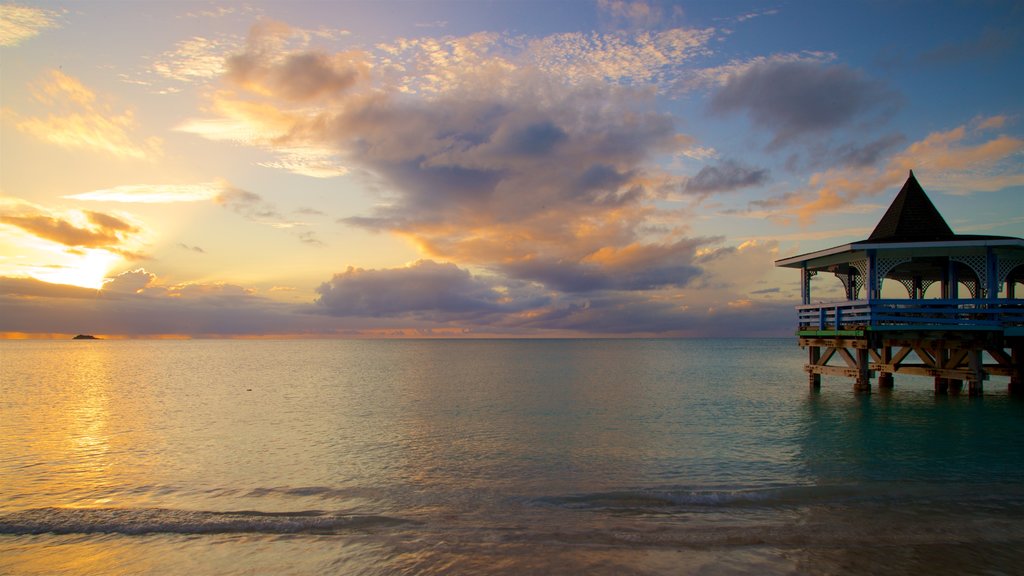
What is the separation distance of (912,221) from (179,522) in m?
29.3

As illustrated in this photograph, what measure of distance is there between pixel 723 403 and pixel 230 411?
2545 cm

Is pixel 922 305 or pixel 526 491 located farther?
pixel 922 305

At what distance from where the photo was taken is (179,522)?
38.3 feet

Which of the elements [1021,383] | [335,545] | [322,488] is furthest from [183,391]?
[1021,383]

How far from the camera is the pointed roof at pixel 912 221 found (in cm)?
2586

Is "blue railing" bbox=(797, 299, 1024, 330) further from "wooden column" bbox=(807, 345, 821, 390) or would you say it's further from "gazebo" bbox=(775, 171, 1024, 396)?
"wooden column" bbox=(807, 345, 821, 390)

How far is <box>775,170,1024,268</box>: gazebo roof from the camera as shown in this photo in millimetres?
23438

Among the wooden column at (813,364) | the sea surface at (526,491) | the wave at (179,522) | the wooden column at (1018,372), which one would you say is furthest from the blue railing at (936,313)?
the wave at (179,522)

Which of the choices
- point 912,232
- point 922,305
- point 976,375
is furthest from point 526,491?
point 976,375

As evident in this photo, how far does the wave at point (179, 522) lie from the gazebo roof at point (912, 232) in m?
22.4

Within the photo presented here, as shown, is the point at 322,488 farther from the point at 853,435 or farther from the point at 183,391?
the point at 183,391

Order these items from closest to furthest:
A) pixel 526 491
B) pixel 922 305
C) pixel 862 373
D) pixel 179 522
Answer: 1. pixel 179 522
2. pixel 526 491
3. pixel 922 305
4. pixel 862 373

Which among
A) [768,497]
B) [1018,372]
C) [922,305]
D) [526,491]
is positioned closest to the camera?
[768,497]

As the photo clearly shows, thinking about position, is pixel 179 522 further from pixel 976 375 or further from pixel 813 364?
pixel 976 375
